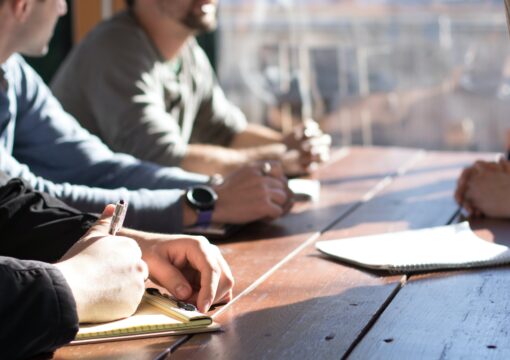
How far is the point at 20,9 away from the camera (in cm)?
188

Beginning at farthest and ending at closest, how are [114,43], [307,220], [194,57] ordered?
[194,57] → [114,43] → [307,220]

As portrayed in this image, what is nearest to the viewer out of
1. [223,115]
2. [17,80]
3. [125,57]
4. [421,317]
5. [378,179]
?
[421,317]

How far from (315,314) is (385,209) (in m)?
0.85

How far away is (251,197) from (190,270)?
1.84 feet

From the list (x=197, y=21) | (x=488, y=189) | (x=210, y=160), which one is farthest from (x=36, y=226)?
(x=197, y=21)

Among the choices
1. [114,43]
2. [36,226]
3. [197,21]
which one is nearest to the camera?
[36,226]

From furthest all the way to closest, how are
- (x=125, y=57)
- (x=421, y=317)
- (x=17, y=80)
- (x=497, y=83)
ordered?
(x=497, y=83), (x=125, y=57), (x=17, y=80), (x=421, y=317)

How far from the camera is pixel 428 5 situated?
5.85 m

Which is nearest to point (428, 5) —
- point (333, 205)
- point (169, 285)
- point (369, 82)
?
point (369, 82)

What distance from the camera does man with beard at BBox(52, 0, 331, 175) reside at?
2.62 m

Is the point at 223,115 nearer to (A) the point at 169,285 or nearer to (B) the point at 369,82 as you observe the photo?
(A) the point at 169,285

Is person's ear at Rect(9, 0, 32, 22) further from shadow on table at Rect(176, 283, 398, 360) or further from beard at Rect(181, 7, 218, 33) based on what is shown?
beard at Rect(181, 7, 218, 33)

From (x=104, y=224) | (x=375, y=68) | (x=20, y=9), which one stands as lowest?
(x=375, y=68)

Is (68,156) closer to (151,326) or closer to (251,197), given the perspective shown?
(251,197)
